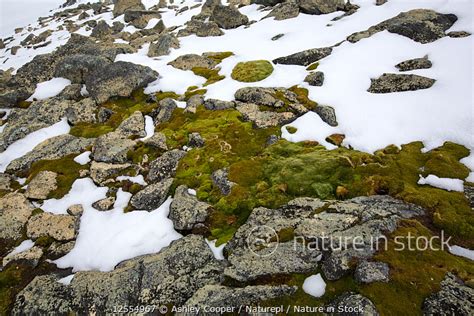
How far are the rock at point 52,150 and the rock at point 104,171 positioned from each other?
3.64 metres

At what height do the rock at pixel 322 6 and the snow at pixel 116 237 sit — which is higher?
the rock at pixel 322 6

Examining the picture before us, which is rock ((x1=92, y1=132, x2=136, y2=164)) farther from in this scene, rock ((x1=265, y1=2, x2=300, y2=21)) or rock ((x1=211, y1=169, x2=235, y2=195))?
rock ((x1=265, y1=2, x2=300, y2=21))

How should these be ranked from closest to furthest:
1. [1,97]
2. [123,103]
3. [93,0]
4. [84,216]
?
A: [84,216], [123,103], [1,97], [93,0]

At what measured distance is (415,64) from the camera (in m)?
23.6

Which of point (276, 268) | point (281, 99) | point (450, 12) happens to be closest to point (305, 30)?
point (450, 12)

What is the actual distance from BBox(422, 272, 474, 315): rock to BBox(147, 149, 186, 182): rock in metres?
14.4

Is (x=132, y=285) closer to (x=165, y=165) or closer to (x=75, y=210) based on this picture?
(x=75, y=210)

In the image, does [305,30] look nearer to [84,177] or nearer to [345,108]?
[345,108]

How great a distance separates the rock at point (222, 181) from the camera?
16.6 m

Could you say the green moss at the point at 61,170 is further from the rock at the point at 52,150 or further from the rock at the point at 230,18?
the rock at the point at 230,18

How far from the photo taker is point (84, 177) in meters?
19.9

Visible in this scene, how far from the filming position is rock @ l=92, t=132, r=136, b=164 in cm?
2064

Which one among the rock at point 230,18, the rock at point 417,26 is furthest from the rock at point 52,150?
the rock at point 230,18

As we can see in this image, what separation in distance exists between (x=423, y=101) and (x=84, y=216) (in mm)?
23055
